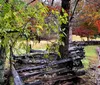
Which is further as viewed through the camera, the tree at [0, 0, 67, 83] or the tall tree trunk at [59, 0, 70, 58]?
the tall tree trunk at [59, 0, 70, 58]

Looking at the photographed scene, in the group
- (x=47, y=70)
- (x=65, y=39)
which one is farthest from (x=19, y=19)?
(x=65, y=39)

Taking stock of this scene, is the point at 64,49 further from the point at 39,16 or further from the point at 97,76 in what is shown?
the point at 39,16

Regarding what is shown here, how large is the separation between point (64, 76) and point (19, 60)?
1785mm

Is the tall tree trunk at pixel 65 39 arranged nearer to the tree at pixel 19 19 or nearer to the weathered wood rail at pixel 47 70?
the weathered wood rail at pixel 47 70

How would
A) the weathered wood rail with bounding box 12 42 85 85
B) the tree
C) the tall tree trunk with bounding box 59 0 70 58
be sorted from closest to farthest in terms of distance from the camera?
the tree < the weathered wood rail with bounding box 12 42 85 85 < the tall tree trunk with bounding box 59 0 70 58

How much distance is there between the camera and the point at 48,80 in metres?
7.28

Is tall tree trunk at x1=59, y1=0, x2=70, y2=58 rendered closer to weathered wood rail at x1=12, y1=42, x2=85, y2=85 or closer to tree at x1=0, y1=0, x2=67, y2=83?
weathered wood rail at x1=12, y1=42, x2=85, y2=85

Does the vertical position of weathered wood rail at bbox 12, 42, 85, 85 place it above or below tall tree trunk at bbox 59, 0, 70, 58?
below

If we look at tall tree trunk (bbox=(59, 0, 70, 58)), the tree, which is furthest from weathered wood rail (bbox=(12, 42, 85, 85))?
the tree

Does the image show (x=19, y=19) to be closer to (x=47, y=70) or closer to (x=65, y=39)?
(x=47, y=70)

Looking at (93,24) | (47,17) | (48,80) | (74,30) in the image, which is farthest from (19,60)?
(74,30)

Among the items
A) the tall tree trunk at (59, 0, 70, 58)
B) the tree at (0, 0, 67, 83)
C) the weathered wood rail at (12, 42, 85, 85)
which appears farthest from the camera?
the tall tree trunk at (59, 0, 70, 58)

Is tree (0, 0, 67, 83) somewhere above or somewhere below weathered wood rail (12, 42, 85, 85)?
above

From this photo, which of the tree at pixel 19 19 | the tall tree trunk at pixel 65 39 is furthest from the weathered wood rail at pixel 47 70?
the tree at pixel 19 19
